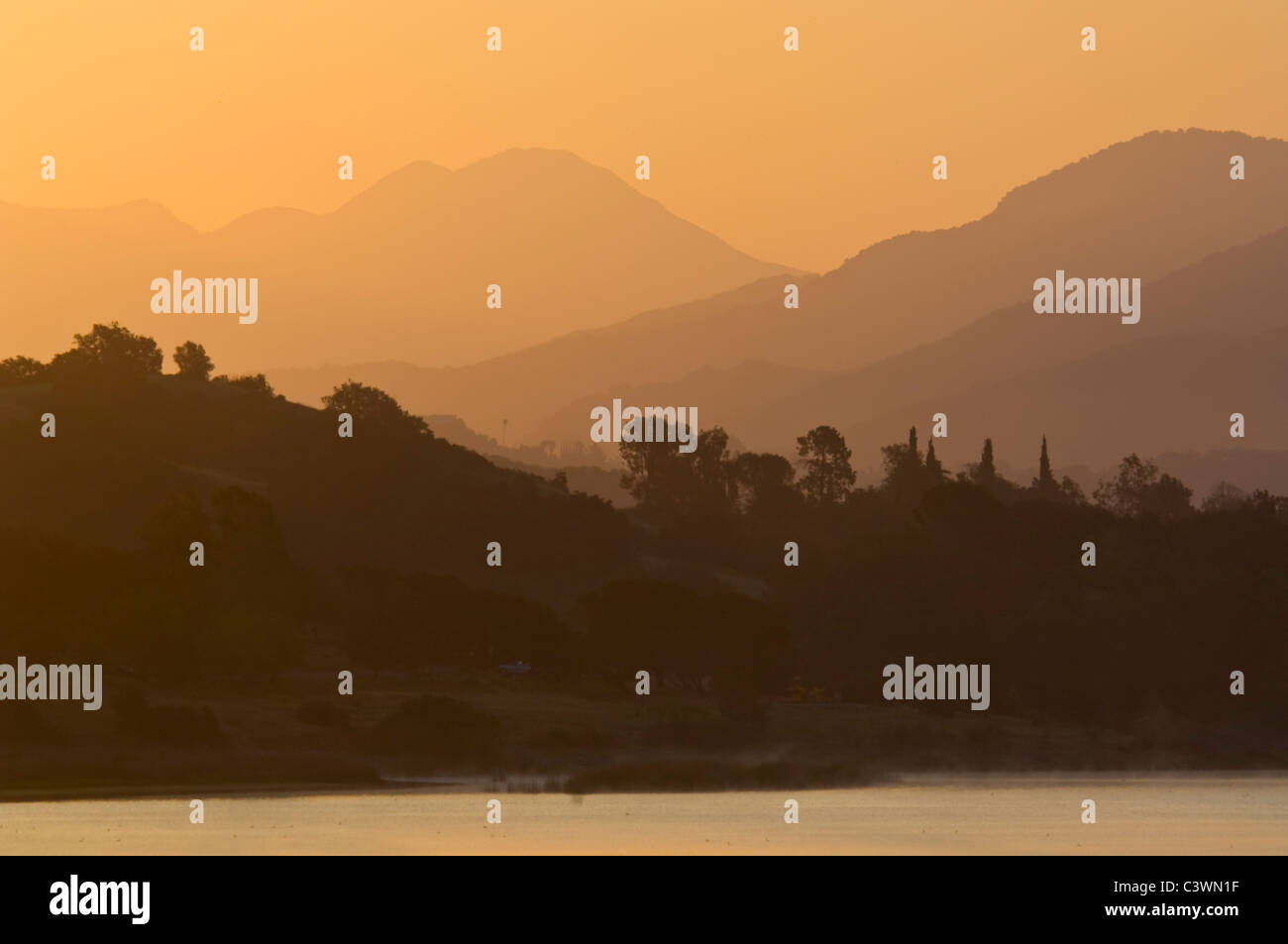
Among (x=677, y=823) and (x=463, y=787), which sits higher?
(x=463, y=787)

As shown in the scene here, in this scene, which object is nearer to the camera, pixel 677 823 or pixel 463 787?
pixel 677 823

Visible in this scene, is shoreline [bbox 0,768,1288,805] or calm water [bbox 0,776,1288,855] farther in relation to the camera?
shoreline [bbox 0,768,1288,805]

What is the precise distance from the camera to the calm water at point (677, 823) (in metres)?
67.9

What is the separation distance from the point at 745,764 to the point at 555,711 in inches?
740

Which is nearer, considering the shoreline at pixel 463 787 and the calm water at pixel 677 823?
the calm water at pixel 677 823

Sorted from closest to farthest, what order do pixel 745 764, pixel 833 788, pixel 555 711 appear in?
pixel 833 788
pixel 745 764
pixel 555 711

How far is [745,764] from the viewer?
104500mm

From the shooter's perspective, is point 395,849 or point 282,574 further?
point 282,574

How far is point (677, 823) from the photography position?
249ft

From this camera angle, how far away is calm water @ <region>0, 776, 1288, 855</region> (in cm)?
6788
